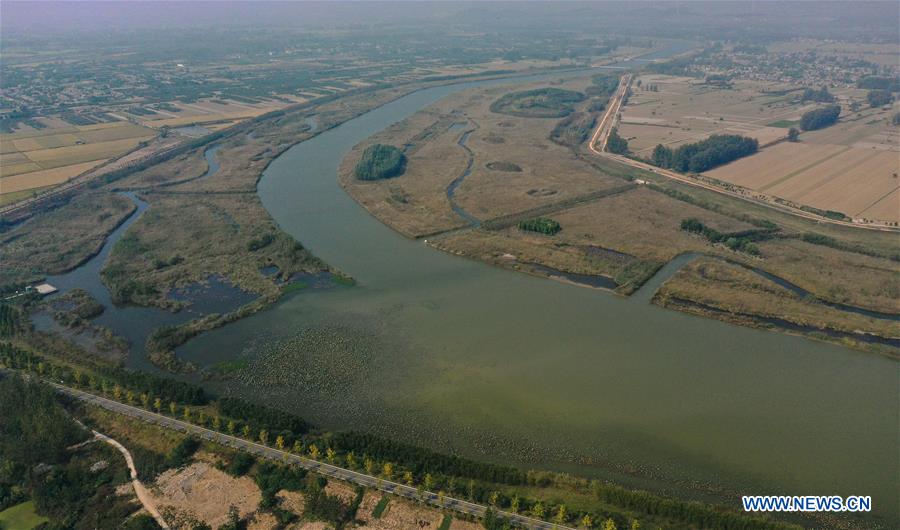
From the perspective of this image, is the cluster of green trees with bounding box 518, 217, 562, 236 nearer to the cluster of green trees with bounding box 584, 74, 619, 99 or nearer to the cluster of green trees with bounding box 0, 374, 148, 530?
the cluster of green trees with bounding box 0, 374, 148, 530

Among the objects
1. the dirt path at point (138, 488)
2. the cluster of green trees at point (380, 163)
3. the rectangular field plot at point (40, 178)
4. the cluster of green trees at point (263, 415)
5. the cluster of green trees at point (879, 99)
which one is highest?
the cluster of green trees at point (879, 99)

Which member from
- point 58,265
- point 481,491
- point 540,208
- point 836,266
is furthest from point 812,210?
point 58,265

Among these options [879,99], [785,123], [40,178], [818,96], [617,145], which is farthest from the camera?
[818,96]

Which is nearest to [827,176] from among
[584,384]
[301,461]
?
[584,384]

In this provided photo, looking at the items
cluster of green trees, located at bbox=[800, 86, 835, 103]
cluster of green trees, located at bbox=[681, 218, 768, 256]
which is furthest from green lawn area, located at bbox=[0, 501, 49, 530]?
cluster of green trees, located at bbox=[800, 86, 835, 103]

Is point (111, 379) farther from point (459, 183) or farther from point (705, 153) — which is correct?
point (705, 153)

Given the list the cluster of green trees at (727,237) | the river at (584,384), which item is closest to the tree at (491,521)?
the river at (584,384)

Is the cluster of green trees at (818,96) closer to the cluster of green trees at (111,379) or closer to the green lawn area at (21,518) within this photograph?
the cluster of green trees at (111,379)
